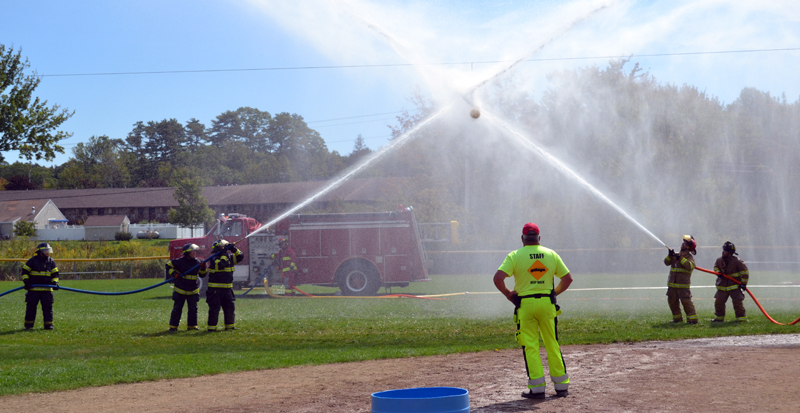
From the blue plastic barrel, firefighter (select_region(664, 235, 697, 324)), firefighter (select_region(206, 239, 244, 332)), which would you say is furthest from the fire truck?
the blue plastic barrel

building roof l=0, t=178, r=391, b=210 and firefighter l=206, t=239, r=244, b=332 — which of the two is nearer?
firefighter l=206, t=239, r=244, b=332

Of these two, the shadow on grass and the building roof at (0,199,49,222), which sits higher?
the building roof at (0,199,49,222)

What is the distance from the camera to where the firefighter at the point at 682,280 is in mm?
11898

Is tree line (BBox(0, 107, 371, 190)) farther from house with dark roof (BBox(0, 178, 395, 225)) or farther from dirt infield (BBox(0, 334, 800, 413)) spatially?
dirt infield (BBox(0, 334, 800, 413))

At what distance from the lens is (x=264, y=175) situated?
83062mm

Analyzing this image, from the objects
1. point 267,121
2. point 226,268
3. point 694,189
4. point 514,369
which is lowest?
point 514,369

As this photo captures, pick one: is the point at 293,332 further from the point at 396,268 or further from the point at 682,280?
the point at 396,268

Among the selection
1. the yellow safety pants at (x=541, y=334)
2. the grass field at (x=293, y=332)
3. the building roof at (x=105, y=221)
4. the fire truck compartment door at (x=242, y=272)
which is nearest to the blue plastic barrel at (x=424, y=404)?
the yellow safety pants at (x=541, y=334)

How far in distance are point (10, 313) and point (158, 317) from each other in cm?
434

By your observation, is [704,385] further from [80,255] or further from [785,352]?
[80,255]

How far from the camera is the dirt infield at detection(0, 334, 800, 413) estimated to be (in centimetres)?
624

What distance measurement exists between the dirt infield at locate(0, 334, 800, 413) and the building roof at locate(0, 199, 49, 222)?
226ft

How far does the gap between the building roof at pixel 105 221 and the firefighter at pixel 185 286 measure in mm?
59665

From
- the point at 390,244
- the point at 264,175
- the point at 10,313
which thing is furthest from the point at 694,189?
the point at 264,175
